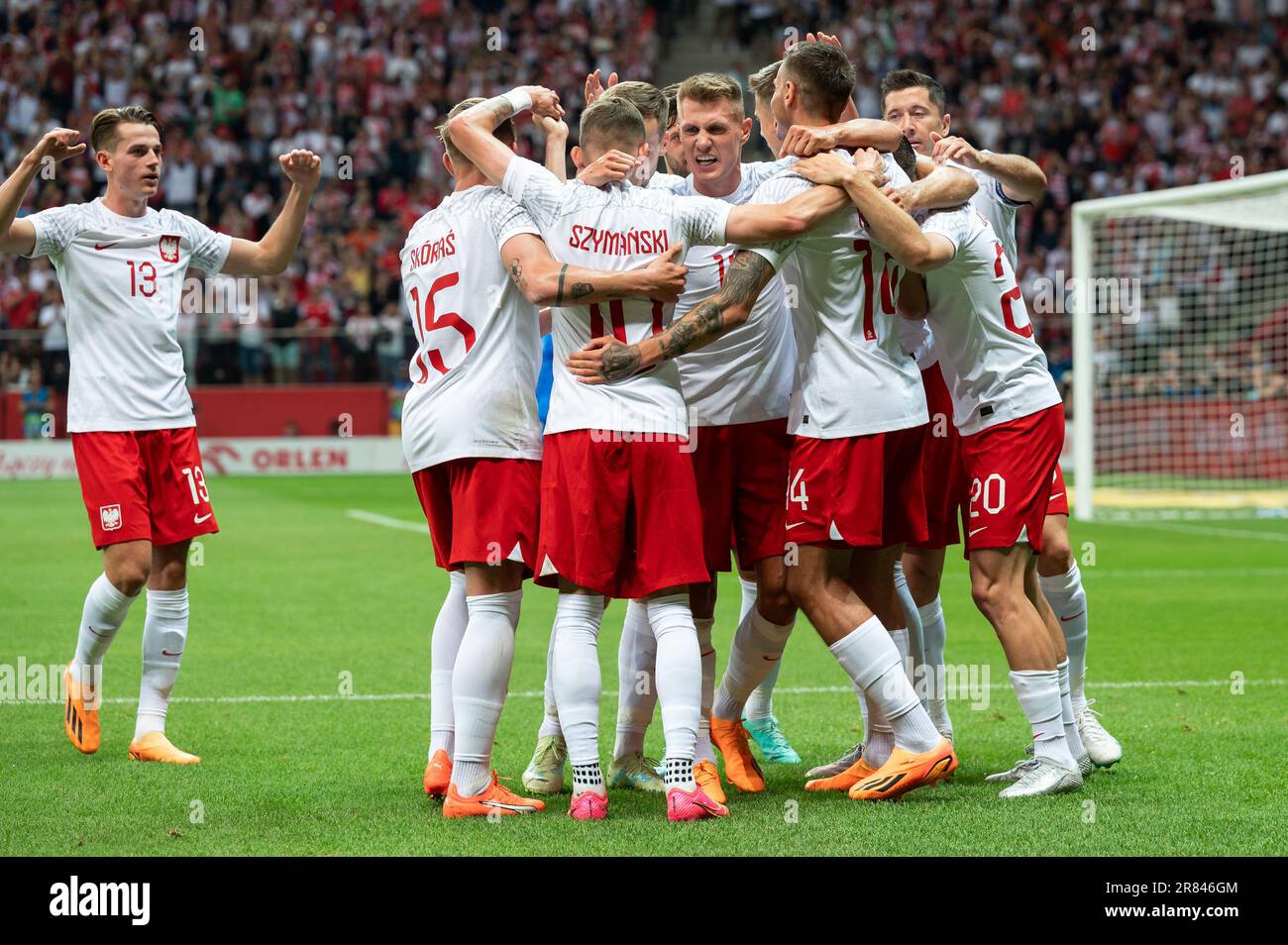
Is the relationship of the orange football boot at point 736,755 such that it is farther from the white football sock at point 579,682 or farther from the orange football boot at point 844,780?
the white football sock at point 579,682

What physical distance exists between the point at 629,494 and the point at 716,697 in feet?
4.02

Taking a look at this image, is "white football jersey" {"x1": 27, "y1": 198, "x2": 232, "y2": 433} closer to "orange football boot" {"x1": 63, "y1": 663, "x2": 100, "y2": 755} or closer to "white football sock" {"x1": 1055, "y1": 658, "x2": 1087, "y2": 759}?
"orange football boot" {"x1": 63, "y1": 663, "x2": 100, "y2": 755}

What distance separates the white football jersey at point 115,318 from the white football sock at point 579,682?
2170mm

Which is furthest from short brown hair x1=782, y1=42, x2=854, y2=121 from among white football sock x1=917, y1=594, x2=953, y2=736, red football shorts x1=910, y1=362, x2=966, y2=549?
white football sock x1=917, y1=594, x2=953, y2=736

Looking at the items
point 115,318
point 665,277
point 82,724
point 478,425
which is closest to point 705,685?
point 478,425

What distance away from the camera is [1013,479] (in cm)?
554

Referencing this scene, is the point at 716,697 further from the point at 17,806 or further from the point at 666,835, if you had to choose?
the point at 17,806

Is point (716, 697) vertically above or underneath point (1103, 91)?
underneath

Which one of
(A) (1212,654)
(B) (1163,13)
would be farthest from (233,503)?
(B) (1163,13)

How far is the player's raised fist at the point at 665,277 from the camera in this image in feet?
16.6

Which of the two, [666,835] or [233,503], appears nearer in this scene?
[666,835]

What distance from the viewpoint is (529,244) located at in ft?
17.0

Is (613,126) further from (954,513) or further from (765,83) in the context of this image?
(954,513)

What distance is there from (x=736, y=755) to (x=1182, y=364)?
17.5 m
